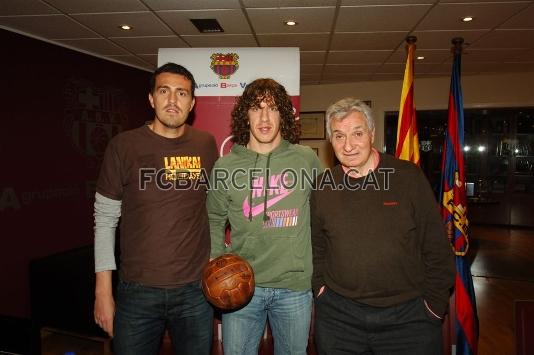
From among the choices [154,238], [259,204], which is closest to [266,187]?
[259,204]

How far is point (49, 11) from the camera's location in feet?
12.6

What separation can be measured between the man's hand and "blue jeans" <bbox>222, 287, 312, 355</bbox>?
0.55m

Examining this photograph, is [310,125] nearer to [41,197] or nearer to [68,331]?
[41,197]

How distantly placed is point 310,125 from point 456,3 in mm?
4695

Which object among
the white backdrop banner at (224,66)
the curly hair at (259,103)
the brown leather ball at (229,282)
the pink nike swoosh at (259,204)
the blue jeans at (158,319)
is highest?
the white backdrop banner at (224,66)

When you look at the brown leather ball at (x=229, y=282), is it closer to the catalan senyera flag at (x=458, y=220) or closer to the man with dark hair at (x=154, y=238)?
the man with dark hair at (x=154, y=238)

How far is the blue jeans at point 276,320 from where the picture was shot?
174cm

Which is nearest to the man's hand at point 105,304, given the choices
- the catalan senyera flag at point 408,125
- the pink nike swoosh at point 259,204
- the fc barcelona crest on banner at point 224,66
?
the pink nike swoosh at point 259,204

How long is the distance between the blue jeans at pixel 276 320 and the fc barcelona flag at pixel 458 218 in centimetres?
165

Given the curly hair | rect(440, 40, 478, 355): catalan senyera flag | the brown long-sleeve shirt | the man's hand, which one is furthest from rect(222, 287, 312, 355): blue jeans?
rect(440, 40, 478, 355): catalan senyera flag

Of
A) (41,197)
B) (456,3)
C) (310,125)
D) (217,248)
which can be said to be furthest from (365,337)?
(310,125)

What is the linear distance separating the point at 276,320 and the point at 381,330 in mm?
495

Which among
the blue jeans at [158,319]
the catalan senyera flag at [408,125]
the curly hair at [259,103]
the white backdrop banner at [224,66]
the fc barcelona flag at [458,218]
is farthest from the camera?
the catalan senyera flag at [408,125]

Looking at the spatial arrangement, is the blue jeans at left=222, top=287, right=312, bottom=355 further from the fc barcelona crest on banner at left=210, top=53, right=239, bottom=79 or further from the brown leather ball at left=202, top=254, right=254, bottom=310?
the fc barcelona crest on banner at left=210, top=53, right=239, bottom=79
